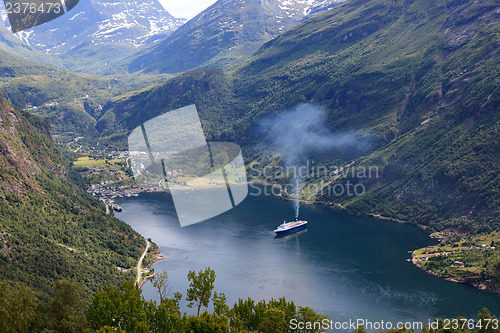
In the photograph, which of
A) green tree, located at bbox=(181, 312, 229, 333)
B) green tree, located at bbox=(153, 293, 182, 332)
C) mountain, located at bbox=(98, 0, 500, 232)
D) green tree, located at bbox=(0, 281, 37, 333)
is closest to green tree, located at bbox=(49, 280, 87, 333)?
green tree, located at bbox=(0, 281, 37, 333)

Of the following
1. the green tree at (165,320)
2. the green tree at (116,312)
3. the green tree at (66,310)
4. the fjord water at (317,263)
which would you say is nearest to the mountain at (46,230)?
the fjord water at (317,263)

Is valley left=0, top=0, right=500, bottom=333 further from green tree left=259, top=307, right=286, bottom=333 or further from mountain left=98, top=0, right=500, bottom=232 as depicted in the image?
mountain left=98, top=0, right=500, bottom=232

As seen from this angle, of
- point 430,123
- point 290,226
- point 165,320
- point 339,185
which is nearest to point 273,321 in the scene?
point 165,320

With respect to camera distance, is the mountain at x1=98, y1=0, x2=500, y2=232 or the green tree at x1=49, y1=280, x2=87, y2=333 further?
the mountain at x1=98, y1=0, x2=500, y2=232

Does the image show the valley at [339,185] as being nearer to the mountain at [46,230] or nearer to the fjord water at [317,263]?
the mountain at [46,230]

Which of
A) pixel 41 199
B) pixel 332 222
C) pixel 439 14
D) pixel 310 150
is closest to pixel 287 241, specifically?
pixel 332 222

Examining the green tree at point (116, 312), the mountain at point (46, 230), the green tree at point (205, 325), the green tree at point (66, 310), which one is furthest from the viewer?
the mountain at point (46, 230)
